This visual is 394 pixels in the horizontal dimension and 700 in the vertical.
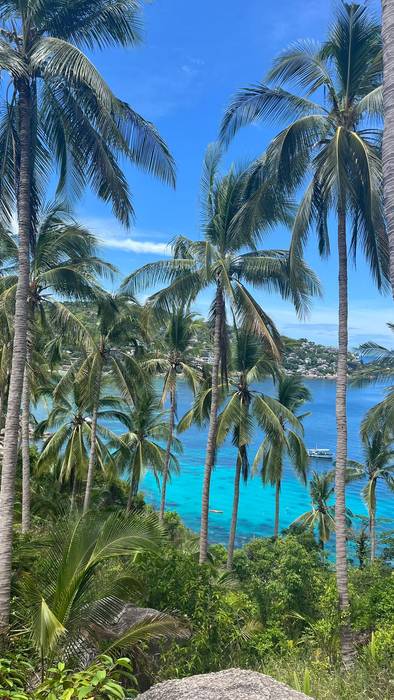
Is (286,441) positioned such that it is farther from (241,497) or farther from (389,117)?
(241,497)

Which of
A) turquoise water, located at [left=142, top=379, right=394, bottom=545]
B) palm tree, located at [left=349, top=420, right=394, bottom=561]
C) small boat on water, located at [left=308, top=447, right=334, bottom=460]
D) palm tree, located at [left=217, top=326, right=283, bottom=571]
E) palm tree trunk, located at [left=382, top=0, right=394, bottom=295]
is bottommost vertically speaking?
turquoise water, located at [left=142, top=379, right=394, bottom=545]

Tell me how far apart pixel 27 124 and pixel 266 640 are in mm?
9228

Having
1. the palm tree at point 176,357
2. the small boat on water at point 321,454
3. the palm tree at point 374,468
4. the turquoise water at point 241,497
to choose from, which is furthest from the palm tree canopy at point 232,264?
the small boat on water at point 321,454

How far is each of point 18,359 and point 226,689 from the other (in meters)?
4.97

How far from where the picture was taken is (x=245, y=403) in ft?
49.3

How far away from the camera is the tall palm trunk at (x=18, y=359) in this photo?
6328mm

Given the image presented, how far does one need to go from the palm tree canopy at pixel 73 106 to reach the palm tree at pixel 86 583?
16.6 ft

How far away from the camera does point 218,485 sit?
46.4 m

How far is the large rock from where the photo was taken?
3.89 metres

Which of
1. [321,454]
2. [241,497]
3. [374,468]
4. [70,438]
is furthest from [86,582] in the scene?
[321,454]

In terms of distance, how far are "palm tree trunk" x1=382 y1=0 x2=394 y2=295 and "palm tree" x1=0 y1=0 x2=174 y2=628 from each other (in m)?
3.68

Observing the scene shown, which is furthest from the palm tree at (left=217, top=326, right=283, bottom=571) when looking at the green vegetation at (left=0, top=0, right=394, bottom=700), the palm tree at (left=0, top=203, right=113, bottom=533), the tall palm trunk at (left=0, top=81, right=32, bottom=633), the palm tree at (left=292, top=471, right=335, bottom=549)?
the palm tree at (left=292, top=471, right=335, bottom=549)

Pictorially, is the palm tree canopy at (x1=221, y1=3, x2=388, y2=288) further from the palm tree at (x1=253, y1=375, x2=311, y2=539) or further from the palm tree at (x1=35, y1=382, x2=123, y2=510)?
the palm tree at (x1=35, y1=382, x2=123, y2=510)

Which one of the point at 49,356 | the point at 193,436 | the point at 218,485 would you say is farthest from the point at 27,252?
the point at 193,436
